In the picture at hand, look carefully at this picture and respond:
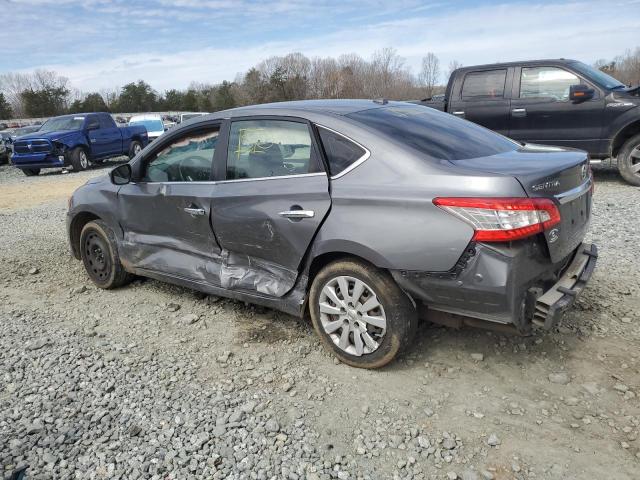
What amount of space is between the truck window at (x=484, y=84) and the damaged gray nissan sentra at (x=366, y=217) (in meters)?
5.45

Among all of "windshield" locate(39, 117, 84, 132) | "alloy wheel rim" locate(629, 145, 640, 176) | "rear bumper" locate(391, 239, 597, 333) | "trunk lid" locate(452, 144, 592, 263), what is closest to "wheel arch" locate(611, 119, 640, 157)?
"alloy wheel rim" locate(629, 145, 640, 176)

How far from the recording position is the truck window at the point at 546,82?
8234 millimetres

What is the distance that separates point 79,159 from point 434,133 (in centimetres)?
1524

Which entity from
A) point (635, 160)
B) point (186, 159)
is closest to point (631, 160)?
point (635, 160)

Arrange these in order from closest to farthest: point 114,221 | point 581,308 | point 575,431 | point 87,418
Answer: point 575,431, point 87,418, point 581,308, point 114,221

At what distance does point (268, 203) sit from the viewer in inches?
137

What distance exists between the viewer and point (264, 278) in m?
3.68

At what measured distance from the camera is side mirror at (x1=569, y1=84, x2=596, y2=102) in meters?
7.86

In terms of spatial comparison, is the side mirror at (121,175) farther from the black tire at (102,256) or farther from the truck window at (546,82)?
the truck window at (546,82)

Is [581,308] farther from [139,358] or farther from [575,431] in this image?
[139,358]

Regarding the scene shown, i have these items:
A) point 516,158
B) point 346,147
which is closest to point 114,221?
point 346,147

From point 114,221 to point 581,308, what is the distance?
13.0ft

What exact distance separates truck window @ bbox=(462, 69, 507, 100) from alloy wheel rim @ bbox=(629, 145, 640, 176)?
218 centimetres

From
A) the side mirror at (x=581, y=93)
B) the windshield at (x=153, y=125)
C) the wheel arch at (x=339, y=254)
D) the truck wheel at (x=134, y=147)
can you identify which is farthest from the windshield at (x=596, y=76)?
the windshield at (x=153, y=125)
